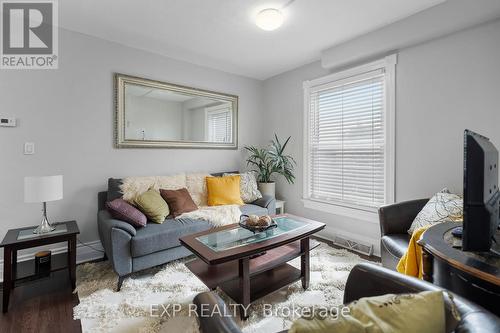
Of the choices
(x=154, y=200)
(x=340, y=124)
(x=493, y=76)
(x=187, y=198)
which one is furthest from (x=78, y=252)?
(x=493, y=76)

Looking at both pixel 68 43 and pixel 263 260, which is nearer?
pixel 263 260

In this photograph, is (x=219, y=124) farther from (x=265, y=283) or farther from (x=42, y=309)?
(x=42, y=309)

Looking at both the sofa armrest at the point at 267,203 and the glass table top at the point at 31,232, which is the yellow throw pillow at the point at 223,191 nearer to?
the sofa armrest at the point at 267,203

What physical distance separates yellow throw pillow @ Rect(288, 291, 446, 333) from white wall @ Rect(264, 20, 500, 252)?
2106 millimetres

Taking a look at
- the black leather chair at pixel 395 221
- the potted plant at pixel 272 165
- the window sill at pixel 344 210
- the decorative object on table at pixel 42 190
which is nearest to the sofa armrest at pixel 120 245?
the decorative object on table at pixel 42 190

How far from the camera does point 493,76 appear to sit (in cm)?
201

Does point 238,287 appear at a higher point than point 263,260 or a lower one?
lower

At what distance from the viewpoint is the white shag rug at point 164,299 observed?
165cm

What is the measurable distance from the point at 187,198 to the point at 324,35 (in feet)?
8.06

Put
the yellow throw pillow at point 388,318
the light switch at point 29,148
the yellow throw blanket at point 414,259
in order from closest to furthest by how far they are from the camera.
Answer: the yellow throw pillow at point 388,318, the yellow throw blanket at point 414,259, the light switch at point 29,148

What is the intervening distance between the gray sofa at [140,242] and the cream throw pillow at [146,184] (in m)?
0.10

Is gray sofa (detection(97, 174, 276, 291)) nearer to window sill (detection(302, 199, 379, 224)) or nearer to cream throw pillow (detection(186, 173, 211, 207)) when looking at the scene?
cream throw pillow (detection(186, 173, 211, 207))

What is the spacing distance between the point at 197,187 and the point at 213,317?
2.56 metres

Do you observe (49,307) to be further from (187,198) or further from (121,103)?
(121,103)
